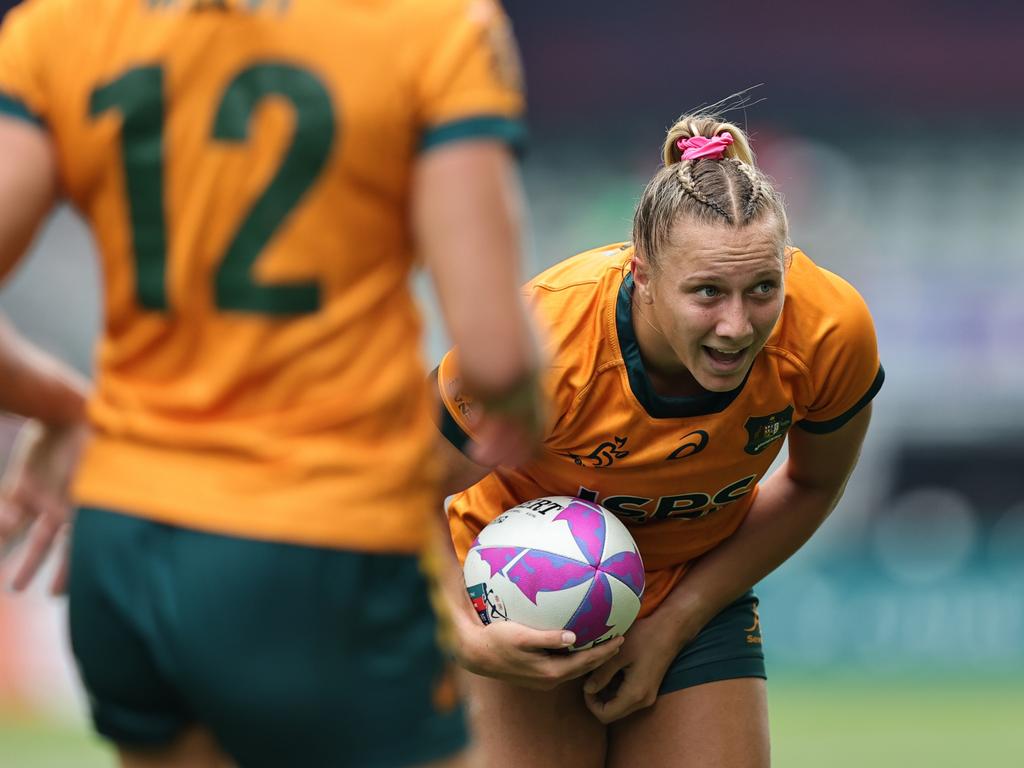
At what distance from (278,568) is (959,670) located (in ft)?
29.0

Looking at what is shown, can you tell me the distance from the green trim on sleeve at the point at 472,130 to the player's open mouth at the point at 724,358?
139cm

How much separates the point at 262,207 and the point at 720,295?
4.88 ft

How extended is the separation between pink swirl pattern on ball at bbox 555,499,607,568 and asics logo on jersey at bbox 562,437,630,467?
0.10 meters

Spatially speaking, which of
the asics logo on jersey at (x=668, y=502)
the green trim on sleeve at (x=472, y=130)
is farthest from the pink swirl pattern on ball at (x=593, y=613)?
the green trim on sleeve at (x=472, y=130)

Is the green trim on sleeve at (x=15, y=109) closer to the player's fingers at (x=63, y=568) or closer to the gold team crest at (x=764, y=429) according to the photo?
the player's fingers at (x=63, y=568)

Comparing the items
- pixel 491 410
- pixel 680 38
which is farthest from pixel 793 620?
pixel 491 410

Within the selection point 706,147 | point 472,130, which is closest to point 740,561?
point 706,147

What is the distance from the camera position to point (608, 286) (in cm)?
367

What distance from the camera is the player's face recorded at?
337 cm

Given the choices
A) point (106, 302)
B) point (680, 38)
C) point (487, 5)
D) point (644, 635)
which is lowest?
point (644, 635)

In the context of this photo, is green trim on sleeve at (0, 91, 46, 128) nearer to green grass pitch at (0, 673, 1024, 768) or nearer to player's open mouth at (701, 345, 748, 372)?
player's open mouth at (701, 345, 748, 372)

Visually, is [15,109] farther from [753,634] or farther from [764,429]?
[753,634]

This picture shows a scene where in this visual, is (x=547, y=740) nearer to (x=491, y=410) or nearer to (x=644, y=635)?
(x=644, y=635)

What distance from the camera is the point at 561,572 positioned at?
3486mm
